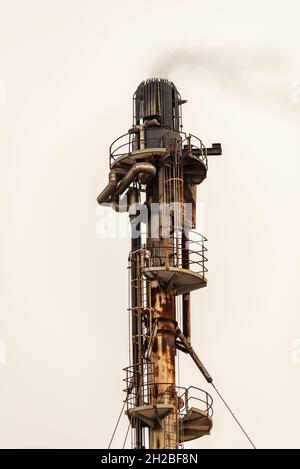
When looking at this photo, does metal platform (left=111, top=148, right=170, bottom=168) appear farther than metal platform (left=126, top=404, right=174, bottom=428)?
Yes

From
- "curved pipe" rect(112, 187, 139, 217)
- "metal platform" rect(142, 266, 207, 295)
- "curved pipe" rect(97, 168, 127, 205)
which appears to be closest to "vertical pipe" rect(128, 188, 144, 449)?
"curved pipe" rect(112, 187, 139, 217)

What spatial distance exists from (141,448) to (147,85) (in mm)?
16578

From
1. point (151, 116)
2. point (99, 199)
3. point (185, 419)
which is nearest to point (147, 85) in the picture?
point (151, 116)

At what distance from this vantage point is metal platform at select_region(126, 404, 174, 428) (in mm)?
56062

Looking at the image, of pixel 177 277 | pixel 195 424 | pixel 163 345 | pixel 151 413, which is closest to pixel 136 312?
pixel 163 345

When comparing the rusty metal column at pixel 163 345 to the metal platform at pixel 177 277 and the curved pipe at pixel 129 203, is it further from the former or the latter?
the curved pipe at pixel 129 203

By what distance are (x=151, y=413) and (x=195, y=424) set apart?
2525 millimetres

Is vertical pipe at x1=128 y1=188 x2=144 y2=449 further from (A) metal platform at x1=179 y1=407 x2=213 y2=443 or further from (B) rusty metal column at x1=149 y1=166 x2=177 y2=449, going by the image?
(A) metal platform at x1=179 y1=407 x2=213 y2=443

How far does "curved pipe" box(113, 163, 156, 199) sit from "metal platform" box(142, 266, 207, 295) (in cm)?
431

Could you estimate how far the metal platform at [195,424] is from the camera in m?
57.6

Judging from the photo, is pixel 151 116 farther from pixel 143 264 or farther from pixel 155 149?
pixel 143 264

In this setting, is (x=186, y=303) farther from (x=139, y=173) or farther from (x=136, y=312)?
(x=139, y=173)

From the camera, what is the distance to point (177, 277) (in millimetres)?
58812
